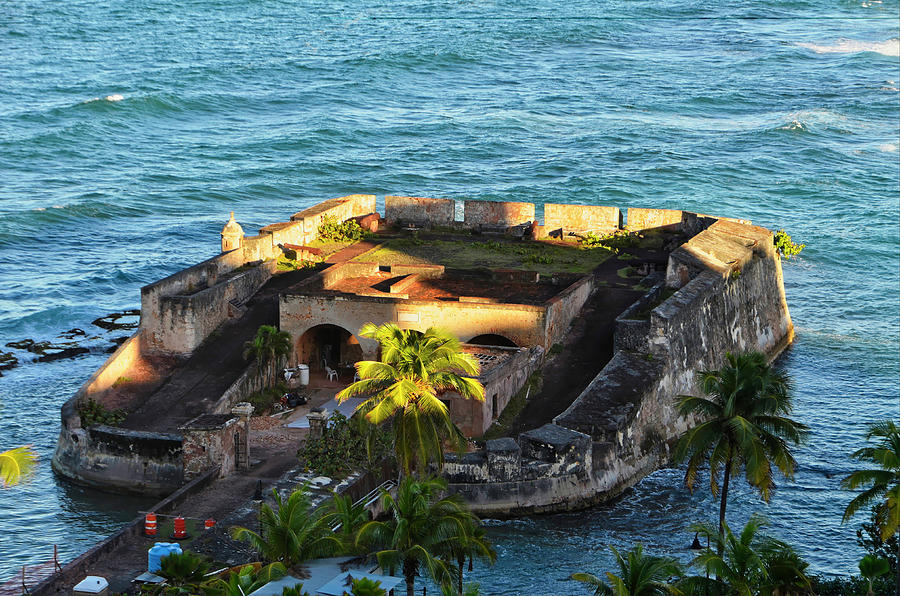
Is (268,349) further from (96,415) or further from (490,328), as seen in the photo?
(490,328)

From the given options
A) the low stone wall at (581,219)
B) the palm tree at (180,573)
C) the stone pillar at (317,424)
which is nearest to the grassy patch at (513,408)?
the stone pillar at (317,424)

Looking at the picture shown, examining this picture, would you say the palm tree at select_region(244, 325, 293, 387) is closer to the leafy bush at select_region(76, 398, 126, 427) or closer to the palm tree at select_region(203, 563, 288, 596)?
the leafy bush at select_region(76, 398, 126, 427)

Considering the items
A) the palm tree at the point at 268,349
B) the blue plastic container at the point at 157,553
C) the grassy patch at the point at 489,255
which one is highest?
the grassy patch at the point at 489,255

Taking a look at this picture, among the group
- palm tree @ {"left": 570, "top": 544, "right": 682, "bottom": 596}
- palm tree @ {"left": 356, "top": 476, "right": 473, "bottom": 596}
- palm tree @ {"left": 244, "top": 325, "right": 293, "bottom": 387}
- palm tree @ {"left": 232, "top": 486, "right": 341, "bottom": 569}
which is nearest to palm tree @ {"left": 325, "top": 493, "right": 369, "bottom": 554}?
palm tree @ {"left": 232, "top": 486, "right": 341, "bottom": 569}

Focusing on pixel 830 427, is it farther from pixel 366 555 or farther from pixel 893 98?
pixel 893 98

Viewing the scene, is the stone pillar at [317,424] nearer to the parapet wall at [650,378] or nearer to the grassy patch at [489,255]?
the parapet wall at [650,378]

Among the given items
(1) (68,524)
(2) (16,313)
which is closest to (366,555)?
(1) (68,524)
